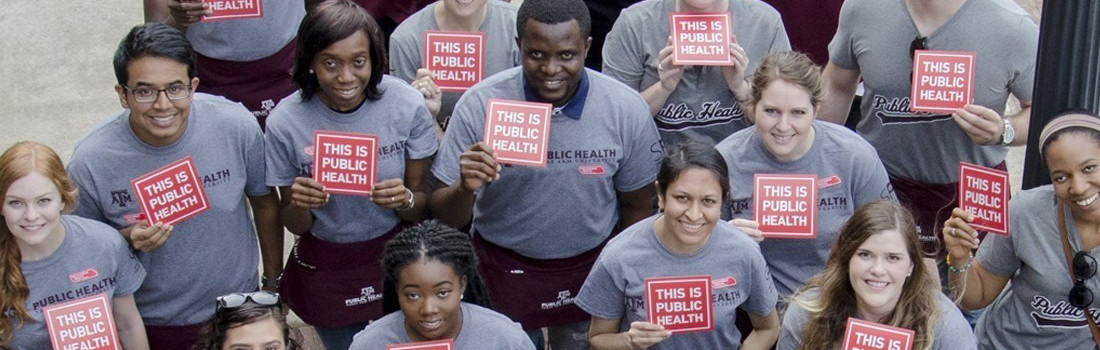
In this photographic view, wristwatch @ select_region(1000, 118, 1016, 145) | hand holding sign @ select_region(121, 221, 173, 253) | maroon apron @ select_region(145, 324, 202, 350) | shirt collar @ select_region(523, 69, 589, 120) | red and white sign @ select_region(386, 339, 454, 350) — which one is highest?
shirt collar @ select_region(523, 69, 589, 120)

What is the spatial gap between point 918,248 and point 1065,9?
97cm

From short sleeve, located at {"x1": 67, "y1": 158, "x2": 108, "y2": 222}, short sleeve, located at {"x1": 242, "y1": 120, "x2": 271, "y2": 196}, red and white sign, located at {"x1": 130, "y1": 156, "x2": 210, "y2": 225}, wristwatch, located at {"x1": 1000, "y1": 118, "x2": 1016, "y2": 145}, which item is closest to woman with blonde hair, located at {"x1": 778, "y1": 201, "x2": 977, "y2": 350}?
wristwatch, located at {"x1": 1000, "y1": 118, "x2": 1016, "y2": 145}

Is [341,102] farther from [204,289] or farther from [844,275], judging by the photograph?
[844,275]

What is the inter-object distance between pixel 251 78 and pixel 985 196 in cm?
325

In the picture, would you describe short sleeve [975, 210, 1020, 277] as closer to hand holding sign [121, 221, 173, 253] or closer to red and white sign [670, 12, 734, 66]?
red and white sign [670, 12, 734, 66]

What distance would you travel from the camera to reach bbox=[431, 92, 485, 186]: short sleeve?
19.0 feet

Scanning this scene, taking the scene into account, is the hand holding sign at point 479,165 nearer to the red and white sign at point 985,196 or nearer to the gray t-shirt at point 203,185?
the gray t-shirt at point 203,185

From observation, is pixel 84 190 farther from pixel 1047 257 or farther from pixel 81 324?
pixel 1047 257

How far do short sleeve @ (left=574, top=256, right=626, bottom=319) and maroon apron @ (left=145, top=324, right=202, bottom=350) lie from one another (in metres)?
1.51

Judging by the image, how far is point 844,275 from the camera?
17.0 feet

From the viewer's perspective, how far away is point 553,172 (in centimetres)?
581

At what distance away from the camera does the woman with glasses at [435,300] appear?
5059 millimetres

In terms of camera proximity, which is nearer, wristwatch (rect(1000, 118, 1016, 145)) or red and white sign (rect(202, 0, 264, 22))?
wristwatch (rect(1000, 118, 1016, 145))

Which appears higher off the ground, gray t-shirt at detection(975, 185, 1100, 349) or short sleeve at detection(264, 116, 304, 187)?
short sleeve at detection(264, 116, 304, 187)
